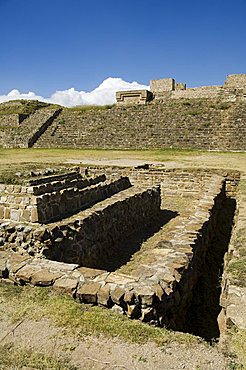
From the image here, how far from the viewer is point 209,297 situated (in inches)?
196

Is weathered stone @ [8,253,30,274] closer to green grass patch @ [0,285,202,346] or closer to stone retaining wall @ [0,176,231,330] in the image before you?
stone retaining wall @ [0,176,231,330]

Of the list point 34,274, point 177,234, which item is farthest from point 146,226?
point 34,274

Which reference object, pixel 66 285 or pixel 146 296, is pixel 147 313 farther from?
pixel 66 285

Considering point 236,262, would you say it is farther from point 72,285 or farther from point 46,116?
point 46,116

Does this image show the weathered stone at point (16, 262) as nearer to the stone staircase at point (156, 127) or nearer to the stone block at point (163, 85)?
A: the stone staircase at point (156, 127)

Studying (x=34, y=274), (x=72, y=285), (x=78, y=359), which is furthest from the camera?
(x=34, y=274)

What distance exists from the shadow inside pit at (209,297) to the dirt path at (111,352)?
636 millimetres

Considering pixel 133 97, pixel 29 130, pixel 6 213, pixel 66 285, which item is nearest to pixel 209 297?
pixel 66 285

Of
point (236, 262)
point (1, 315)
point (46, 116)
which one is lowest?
point (1, 315)

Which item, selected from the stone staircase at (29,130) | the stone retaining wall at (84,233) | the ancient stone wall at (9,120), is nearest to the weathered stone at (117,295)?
the stone retaining wall at (84,233)

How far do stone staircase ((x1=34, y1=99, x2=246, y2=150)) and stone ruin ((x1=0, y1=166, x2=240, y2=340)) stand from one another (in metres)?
12.5

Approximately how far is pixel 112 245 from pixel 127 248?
0.99ft

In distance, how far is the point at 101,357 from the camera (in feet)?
8.29

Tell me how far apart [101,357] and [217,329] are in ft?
6.92
